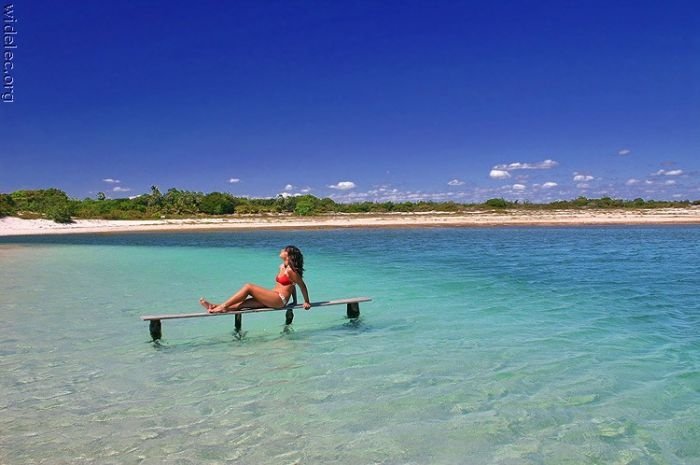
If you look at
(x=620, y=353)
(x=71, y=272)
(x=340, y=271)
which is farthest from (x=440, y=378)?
(x=71, y=272)

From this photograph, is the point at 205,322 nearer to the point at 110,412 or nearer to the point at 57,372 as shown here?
the point at 57,372

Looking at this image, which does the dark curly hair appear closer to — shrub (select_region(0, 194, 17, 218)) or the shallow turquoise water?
the shallow turquoise water

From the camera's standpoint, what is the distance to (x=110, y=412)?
5.07 metres

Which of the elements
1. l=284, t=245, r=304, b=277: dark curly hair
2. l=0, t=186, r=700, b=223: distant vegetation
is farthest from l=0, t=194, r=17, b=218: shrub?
l=284, t=245, r=304, b=277: dark curly hair

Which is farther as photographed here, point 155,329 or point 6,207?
point 6,207

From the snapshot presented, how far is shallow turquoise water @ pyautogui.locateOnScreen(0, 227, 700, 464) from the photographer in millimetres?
4305

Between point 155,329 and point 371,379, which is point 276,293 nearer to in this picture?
point 155,329

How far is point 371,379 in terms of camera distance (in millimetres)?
5996

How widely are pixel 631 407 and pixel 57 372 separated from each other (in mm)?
6620

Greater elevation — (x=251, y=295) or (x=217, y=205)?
(x=217, y=205)

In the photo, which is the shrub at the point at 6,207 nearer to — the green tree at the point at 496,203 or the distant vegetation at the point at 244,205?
the distant vegetation at the point at 244,205

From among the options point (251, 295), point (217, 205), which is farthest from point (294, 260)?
point (217, 205)

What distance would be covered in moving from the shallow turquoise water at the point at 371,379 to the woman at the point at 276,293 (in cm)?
55

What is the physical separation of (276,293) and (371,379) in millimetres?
2669
